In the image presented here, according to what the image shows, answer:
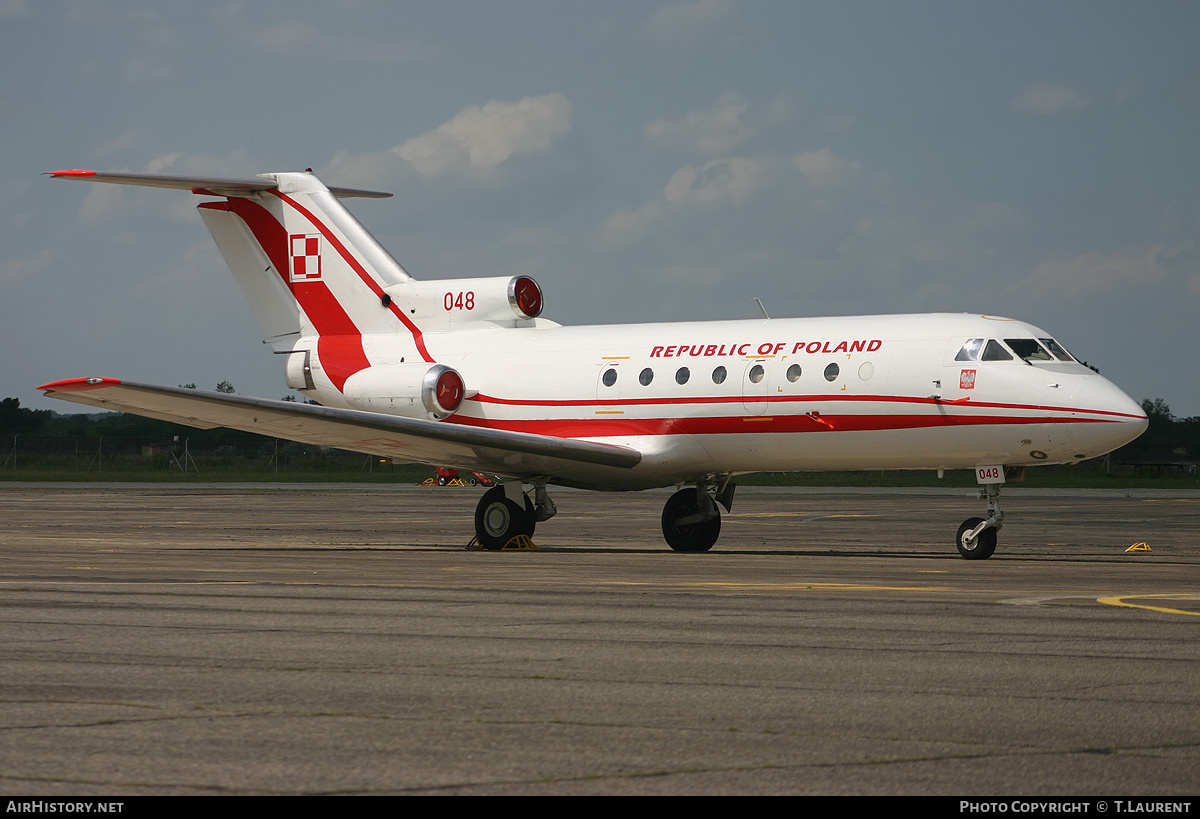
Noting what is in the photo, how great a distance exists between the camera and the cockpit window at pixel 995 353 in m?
19.6

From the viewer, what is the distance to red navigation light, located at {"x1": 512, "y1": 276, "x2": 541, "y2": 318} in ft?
80.5

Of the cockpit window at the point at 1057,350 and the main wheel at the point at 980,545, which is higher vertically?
the cockpit window at the point at 1057,350

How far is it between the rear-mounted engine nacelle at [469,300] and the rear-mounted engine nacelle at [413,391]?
1210 millimetres

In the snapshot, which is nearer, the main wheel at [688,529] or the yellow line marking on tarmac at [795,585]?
the yellow line marking on tarmac at [795,585]

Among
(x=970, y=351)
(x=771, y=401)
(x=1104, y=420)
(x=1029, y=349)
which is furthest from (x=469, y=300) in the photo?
(x=1104, y=420)

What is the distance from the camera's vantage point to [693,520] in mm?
22766

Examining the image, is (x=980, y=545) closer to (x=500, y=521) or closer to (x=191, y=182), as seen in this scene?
(x=500, y=521)

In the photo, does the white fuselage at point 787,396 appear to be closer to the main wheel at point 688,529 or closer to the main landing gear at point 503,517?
the main wheel at point 688,529

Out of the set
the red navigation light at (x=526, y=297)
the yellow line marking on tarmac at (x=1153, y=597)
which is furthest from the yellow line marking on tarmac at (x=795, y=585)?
the red navigation light at (x=526, y=297)

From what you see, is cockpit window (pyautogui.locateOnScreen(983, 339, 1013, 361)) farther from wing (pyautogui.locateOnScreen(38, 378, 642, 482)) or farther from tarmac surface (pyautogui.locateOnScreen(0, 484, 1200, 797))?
wing (pyautogui.locateOnScreen(38, 378, 642, 482))

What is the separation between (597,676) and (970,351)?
41.9 feet
